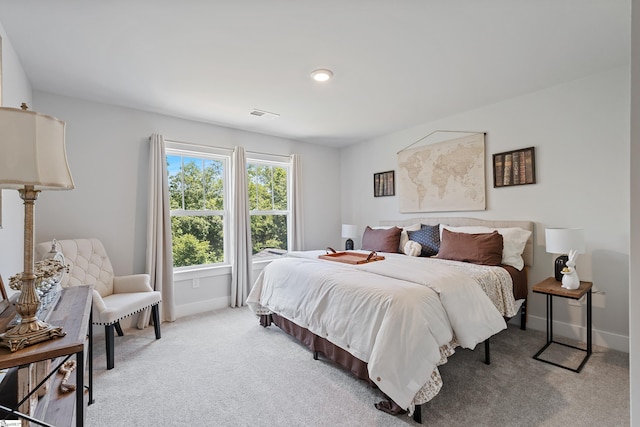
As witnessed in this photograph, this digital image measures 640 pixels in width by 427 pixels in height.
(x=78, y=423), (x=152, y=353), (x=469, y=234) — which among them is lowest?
(x=152, y=353)

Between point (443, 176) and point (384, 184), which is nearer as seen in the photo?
point (443, 176)

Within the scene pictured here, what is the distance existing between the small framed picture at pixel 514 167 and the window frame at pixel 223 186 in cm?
332

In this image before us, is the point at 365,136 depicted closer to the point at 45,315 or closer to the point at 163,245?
the point at 163,245

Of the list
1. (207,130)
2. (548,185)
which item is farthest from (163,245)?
(548,185)

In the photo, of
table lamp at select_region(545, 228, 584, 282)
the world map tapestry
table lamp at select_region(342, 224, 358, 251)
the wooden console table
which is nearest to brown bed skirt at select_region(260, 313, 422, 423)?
the wooden console table

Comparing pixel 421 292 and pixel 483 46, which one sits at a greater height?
pixel 483 46

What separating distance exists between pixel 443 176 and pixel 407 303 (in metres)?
2.44

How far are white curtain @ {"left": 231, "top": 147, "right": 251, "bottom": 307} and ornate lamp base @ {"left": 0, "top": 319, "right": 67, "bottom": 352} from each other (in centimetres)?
282

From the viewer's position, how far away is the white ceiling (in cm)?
177

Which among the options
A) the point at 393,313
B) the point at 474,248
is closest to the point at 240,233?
the point at 393,313

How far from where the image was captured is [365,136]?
4.60 meters

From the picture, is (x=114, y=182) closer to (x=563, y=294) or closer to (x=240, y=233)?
(x=240, y=233)

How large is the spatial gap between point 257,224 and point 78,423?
3.35 meters

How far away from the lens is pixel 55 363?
75.2 inches
